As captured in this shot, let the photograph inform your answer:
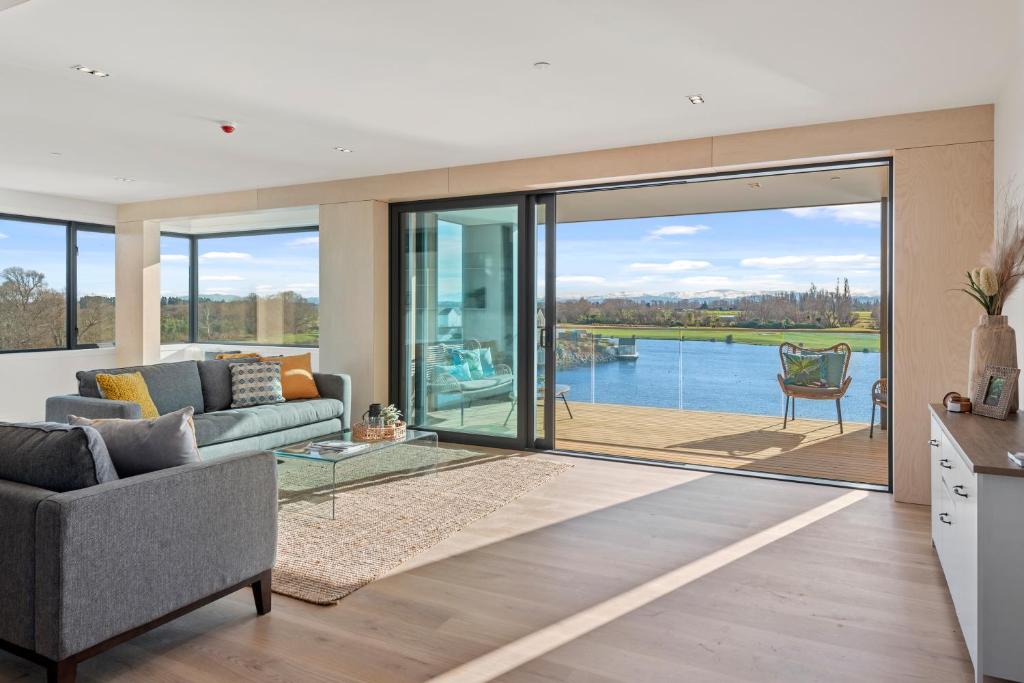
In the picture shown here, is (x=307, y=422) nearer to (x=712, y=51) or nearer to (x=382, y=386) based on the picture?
(x=382, y=386)

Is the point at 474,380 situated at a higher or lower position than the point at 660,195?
lower

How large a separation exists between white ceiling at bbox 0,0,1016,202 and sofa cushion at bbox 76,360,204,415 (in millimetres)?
1692

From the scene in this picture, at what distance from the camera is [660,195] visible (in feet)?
23.8

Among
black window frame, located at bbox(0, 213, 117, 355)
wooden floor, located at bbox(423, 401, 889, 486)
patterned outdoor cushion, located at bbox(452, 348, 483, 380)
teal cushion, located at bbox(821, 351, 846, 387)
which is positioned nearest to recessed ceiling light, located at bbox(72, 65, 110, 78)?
patterned outdoor cushion, located at bbox(452, 348, 483, 380)

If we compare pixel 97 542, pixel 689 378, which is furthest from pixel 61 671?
pixel 689 378

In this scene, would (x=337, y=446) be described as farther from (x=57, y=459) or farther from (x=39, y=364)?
(x=39, y=364)

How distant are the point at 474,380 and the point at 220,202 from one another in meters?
3.51

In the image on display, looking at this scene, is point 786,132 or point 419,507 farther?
point 786,132

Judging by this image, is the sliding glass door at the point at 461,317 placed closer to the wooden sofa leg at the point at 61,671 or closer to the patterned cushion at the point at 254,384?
the patterned cushion at the point at 254,384

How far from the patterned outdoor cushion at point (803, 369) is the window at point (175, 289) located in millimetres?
7718

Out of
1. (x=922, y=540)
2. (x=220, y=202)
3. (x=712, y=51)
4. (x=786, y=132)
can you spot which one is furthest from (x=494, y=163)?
(x=922, y=540)

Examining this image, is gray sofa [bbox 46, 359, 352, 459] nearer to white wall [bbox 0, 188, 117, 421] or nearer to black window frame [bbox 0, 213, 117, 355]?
white wall [bbox 0, 188, 117, 421]

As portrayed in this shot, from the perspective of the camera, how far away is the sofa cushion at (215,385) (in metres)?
5.73

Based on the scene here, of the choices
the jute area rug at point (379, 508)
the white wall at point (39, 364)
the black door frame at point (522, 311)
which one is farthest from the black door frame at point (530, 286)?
the white wall at point (39, 364)
